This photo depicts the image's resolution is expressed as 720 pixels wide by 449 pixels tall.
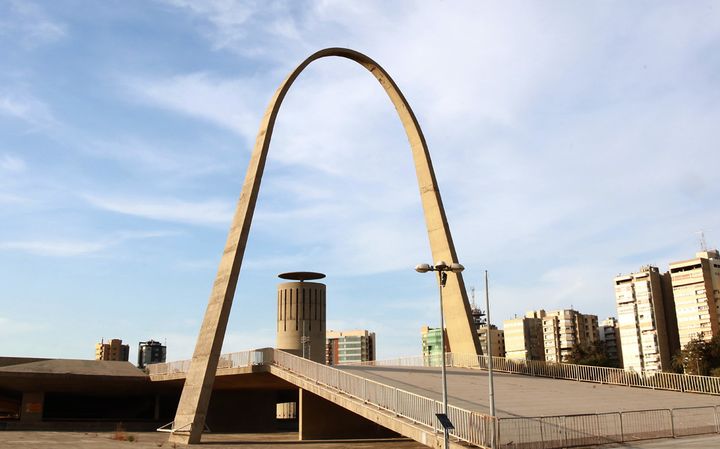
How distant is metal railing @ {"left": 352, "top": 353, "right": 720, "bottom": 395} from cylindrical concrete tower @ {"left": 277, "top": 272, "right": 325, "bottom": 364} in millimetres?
13022

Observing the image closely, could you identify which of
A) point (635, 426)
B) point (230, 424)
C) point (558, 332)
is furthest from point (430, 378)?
point (558, 332)

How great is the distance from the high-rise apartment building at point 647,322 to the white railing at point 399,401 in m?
113

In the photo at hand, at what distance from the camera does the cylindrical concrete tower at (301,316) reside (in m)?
53.0

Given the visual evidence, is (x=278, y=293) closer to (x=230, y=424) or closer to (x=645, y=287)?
(x=230, y=424)

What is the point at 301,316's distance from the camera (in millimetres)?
53219

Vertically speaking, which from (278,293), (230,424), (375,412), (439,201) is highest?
(439,201)

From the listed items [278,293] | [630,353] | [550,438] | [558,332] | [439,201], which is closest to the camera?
[550,438]

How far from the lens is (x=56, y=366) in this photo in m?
44.2

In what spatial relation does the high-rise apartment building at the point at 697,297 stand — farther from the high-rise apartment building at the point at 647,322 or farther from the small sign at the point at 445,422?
the small sign at the point at 445,422

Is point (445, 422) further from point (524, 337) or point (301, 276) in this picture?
point (524, 337)

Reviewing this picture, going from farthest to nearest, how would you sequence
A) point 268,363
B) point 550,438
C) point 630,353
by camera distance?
1. point 630,353
2. point 268,363
3. point 550,438

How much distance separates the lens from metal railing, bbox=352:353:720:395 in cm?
3022

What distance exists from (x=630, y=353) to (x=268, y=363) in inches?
4536

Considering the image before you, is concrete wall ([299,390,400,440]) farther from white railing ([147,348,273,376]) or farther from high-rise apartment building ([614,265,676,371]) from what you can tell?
high-rise apartment building ([614,265,676,371])
